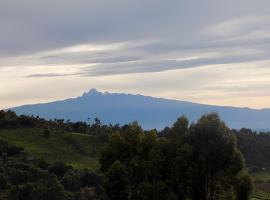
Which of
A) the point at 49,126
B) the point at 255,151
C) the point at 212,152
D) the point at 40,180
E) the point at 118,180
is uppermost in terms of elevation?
the point at 212,152

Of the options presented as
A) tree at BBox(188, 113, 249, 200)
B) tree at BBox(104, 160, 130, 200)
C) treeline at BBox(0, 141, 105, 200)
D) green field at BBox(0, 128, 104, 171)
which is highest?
tree at BBox(188, 113, 249, 200)

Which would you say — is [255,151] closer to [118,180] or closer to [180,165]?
[118,180]

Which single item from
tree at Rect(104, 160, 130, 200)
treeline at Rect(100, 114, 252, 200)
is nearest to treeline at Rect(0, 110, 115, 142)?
treeline at Rect(100, 114, 252, 200)

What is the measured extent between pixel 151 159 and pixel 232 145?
471cm

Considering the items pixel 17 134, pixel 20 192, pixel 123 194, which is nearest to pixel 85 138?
pixel 17 134

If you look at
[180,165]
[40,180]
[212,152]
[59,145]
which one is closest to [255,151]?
[59,145]

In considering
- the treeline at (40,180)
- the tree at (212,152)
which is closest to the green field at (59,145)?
the treeline at (40,180)

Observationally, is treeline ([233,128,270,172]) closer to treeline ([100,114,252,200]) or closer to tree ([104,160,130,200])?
treeline ([100,114,252,200])

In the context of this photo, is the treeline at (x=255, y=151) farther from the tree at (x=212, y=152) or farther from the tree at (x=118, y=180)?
the tree at (x=118, y=180)

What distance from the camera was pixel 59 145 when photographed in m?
113

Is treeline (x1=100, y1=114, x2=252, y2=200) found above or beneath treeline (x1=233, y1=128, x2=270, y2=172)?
above

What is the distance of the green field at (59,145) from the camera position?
104500mm

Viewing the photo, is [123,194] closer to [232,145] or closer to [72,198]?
[232,145]

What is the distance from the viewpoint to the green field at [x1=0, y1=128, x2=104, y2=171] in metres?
104
